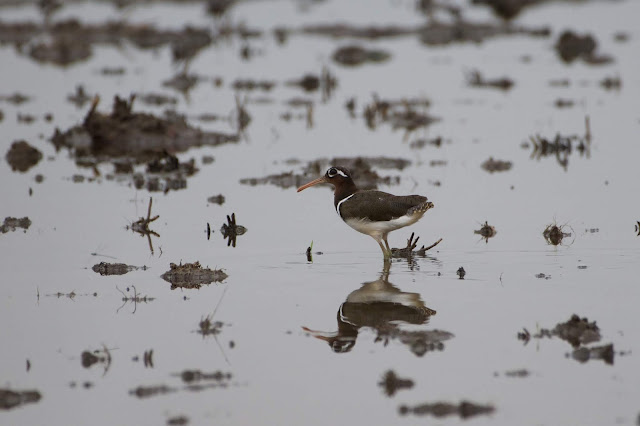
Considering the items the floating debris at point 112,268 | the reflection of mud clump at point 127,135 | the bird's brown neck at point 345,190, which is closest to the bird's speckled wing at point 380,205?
the bird's brown neck at point 345,190

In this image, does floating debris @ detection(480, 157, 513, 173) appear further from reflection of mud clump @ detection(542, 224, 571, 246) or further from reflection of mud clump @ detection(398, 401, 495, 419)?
reflection of mud clump @ detection(398, 401, 495, 419)

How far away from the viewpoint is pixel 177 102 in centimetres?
3142

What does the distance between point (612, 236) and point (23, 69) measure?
1109 inches

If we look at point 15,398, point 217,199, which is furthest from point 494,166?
point 15,398

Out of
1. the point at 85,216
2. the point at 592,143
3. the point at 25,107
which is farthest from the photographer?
the point at 25,107

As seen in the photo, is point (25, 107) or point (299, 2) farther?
point (299, 2)

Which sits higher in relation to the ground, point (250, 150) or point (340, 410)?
point (250, 150)

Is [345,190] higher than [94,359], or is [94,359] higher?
[345,190]

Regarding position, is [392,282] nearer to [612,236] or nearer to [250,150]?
[612,236]

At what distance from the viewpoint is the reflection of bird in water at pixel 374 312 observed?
11648 millimetres

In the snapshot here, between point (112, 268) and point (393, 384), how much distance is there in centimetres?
608

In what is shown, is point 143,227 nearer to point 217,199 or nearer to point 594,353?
point 217,199

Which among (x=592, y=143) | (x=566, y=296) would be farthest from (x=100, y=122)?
(x=566, y=296)

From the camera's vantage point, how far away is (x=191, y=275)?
14.1 m
